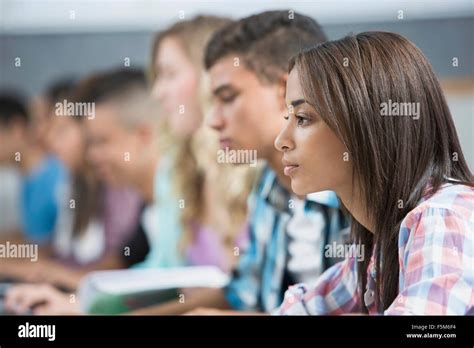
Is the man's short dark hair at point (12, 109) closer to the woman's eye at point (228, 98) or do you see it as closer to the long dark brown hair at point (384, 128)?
the woman's eye at point (228, 98)

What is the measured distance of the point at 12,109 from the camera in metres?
2.85

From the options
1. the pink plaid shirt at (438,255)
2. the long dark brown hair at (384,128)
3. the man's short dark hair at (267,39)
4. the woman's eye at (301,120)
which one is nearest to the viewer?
the pink plaid shirt at (438,255)

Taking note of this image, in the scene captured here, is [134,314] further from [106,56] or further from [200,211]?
[106,56]

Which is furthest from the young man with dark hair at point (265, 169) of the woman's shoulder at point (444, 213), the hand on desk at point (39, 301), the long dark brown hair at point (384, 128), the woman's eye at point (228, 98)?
the woman's shoulder at point (444, 213)

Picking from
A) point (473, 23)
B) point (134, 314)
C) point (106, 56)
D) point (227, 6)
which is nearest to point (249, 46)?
point (227, 6)

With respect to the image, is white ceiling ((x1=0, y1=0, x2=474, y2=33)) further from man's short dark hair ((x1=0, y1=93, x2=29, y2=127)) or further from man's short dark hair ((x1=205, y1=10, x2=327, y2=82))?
man's short dark hair ((x1=0, y1=93, x2=29, y2=127))

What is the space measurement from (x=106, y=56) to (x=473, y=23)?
1360 millimetres

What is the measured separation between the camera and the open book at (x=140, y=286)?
9.25ft

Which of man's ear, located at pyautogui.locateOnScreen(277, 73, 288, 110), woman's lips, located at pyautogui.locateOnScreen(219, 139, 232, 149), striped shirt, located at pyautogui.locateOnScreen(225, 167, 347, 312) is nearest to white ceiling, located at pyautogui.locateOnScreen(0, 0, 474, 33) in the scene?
man's ear, located at pyautogui.locateOnScreen(277, 73, 288, 110)

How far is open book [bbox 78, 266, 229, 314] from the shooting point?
282 cm

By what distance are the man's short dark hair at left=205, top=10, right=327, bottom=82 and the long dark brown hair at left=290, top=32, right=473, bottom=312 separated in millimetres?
420

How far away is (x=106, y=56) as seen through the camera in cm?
284

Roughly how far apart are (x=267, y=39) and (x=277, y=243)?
0.75 metres

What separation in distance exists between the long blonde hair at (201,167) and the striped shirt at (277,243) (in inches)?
2.5
